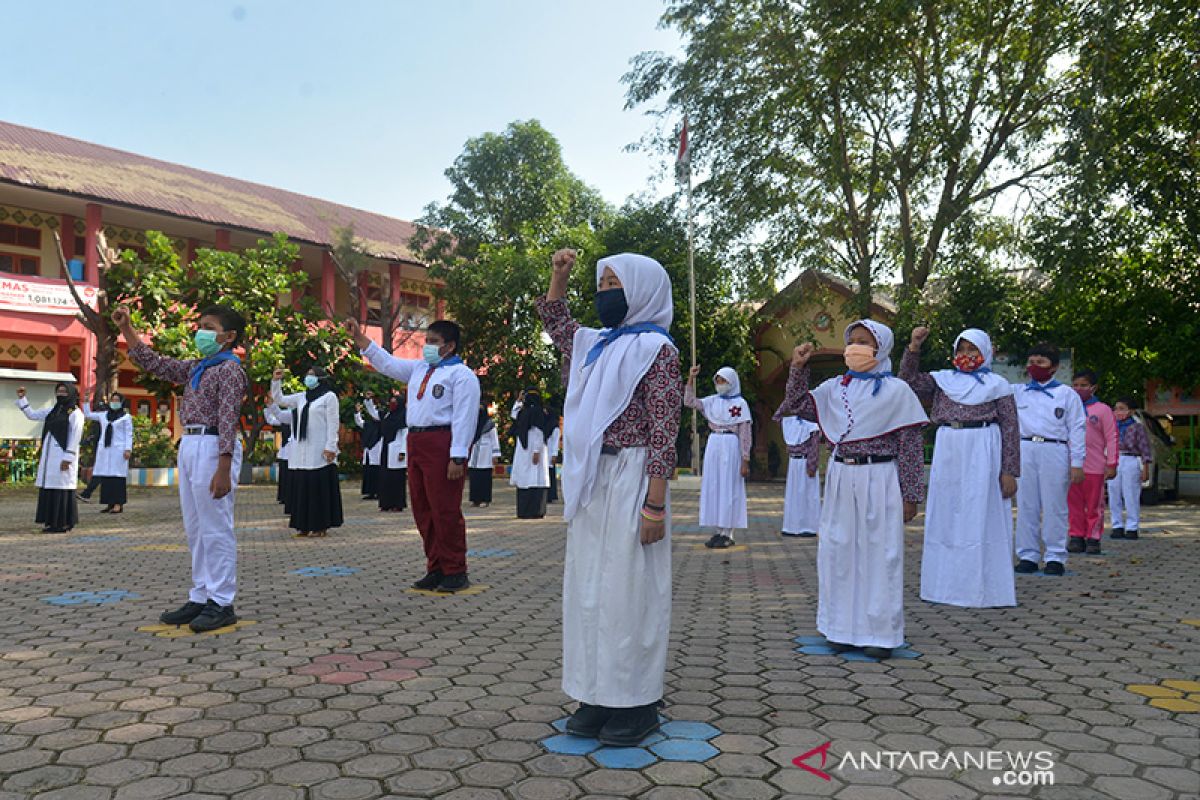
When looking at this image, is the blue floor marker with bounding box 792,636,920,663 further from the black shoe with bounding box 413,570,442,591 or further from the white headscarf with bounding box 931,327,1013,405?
the black shoe with bounding box 413,570,442,591

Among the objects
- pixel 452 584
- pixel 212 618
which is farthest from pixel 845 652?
pixel 212 618

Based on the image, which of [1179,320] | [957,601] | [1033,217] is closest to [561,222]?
[1033,217]

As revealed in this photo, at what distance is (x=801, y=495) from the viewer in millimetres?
11391

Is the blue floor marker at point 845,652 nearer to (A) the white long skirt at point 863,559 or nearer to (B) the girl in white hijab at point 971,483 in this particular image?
(A) the white long skirt at point 863,559

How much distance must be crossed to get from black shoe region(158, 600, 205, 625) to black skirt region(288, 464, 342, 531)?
201 inches

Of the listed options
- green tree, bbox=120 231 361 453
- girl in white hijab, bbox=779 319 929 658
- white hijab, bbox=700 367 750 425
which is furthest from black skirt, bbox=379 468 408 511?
girl in white hijab, bbox=779 319 929 658

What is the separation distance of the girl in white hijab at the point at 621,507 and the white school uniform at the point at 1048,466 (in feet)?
17.9

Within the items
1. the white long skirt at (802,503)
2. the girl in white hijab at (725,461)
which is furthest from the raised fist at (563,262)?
the white long skirt at (802,503)

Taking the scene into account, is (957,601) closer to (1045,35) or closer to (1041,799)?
(1041,799)

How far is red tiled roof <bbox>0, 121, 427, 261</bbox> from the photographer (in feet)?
70.7

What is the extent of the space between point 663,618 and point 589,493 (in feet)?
1.88

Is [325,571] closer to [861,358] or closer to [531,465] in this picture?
[861,358]

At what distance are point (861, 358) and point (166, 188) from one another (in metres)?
24.6

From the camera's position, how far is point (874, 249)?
1928cm
